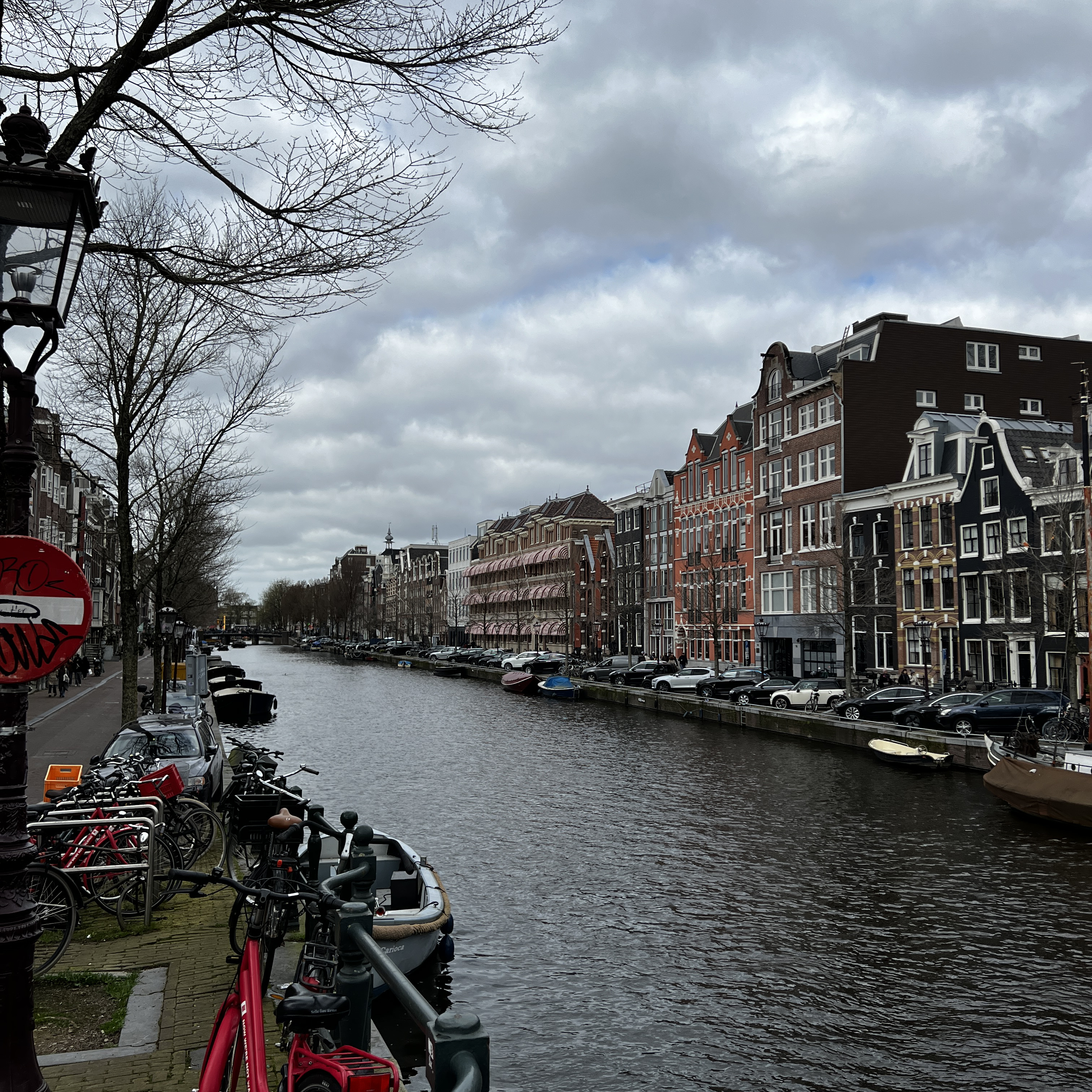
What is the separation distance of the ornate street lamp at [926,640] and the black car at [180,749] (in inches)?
1459

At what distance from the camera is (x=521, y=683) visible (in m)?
68.8

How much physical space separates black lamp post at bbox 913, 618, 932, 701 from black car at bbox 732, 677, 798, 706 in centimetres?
616

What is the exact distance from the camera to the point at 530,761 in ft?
114

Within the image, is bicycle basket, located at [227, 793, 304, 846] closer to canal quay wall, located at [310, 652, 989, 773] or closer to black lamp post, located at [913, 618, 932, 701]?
canal quay wall, located at [310, 652, 989, 773]

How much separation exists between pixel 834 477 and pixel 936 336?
10.7m

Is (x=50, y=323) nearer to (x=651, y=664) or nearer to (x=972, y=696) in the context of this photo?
(x=972, y=696)

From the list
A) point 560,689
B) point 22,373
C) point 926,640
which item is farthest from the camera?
point 560,689

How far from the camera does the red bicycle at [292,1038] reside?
4.44 metres

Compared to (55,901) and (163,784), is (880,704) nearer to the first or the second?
(163,784)

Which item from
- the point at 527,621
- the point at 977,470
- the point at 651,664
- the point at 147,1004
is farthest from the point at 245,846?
the point at 527,621

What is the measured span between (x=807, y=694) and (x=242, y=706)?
26.0 m

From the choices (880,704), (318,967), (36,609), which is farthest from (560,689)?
(36,609)

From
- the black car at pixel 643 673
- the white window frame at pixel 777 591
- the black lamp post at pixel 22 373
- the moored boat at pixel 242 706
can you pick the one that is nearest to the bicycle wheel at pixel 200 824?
the black lamp post at pixel 22 373

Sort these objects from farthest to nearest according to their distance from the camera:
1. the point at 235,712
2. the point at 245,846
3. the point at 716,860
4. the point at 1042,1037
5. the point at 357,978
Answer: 1. the point at 235,712
2. the point at 716,860
3. the point at 245,846
4. the point at 1042,1037
5. the point at 357,978
